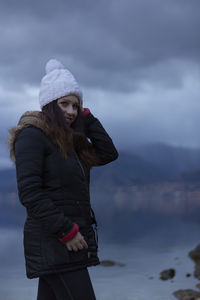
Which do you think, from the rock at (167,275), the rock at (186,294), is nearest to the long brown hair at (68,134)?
the rock at (186,294)

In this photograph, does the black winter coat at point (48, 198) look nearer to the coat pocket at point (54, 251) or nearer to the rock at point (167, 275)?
the coat pocket at point (54, 251)

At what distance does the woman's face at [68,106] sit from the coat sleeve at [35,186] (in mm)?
409

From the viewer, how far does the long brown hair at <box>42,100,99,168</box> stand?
3.31 metres

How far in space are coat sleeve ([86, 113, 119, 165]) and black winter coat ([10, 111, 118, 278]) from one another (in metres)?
0.52

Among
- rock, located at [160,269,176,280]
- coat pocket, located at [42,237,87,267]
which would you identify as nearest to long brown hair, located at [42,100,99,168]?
coat pocket, located at [42,237,87,267]

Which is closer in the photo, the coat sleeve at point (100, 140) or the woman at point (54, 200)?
the woman at point (54, 200)

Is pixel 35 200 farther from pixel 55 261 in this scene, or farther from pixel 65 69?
pixel 65 69

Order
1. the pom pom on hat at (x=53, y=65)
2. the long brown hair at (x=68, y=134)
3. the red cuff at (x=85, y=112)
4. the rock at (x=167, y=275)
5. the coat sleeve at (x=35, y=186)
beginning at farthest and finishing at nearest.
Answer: the rock at (x=167, y=275)
the red cuff at (x=85, y=112)
the pom pom on hat at (x=53, y=65)
the long brown hair at (x=68, y=134)
the coat sleeve at (x=35, y=186)

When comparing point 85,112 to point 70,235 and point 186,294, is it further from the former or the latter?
point 186,294

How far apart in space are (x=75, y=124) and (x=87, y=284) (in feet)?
4.40

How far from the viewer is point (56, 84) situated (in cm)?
358

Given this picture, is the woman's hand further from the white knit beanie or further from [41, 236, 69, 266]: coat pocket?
the white knit beanie

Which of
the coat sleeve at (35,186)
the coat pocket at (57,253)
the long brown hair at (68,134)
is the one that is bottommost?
the coat pocket at (57,253)

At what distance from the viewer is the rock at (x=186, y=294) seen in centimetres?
1776
